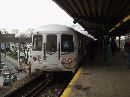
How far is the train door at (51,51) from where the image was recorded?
16828 millimetres

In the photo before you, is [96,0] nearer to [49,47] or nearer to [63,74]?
[49,47]

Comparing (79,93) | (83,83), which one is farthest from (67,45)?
(79,93)

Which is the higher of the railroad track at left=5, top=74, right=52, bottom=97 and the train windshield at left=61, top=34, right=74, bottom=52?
the train windshield at left=61, top=34, right=74, bottom=52

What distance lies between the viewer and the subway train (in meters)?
16.8

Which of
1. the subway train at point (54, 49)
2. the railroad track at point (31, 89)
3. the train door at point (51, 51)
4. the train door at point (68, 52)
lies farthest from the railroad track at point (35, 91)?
the train door at point (68, 52)

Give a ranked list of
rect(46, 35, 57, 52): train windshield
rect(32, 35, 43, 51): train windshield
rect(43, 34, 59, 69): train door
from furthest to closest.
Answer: rect(32, 35, 43, 51): train windshield < rect(46, 35, 57, 52): train windshield < rect(43, 34, 59, 69): train door

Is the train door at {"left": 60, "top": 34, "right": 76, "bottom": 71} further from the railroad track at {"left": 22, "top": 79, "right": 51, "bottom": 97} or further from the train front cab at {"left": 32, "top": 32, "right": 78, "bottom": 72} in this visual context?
the railroad track at {"left": 22, "top": 79, "right": 51, "bottom": 97}

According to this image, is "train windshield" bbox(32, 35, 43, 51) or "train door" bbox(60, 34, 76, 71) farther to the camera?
"train windshield" bbox(32, 35, 43, 51)

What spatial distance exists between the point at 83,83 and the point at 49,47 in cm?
456

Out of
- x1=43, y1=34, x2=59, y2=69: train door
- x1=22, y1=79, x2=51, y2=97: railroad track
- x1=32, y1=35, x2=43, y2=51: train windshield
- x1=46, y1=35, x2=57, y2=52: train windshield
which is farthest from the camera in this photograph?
x1=32, y1=35, x2=43, y2=51: train windshield

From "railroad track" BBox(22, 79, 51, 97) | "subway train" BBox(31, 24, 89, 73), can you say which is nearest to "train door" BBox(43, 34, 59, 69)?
"subway train" BBox(31, 24, 89, 73)

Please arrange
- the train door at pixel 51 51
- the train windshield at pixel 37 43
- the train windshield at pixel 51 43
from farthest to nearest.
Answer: the train windshield at pixel 37 43, the train windshield at pixel 51 43, the train door at pixel 51 51

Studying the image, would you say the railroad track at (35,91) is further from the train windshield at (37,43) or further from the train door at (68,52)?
the train windshield at (37,43)

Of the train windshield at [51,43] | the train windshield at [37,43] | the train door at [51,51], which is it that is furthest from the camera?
the train windshield at [37,43]
